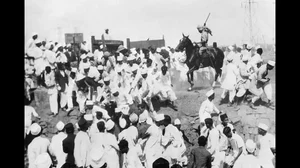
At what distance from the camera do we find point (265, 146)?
6.78 meters

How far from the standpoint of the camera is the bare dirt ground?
6996 mm

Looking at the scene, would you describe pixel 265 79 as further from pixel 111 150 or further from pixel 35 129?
pixel 35 129

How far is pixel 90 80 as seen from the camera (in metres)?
7.52

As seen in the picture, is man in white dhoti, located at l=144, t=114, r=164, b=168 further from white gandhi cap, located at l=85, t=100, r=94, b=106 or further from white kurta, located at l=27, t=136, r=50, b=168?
white kurta, located at l=27, t=136, r=50, b=168

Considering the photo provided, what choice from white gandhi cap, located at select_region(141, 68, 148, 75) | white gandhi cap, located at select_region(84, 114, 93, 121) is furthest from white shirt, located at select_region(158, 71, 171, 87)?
white gandhi cap, located at select_region(84, 114, 93, 121)

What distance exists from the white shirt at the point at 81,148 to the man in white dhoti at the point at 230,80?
2564mm

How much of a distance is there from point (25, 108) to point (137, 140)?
217 centimetres

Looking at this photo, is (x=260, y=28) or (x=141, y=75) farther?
(x=141, y=75)

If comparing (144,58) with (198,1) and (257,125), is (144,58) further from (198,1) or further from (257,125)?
(257,125)

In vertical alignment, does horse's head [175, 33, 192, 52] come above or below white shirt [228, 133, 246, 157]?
above

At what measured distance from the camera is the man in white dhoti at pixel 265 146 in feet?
22.1

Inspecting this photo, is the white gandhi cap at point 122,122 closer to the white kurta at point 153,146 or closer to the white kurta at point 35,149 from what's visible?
the white kurta at point 153,146

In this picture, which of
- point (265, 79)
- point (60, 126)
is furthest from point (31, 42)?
point (265, 79)

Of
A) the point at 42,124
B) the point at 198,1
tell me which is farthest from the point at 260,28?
the point at 42,124
